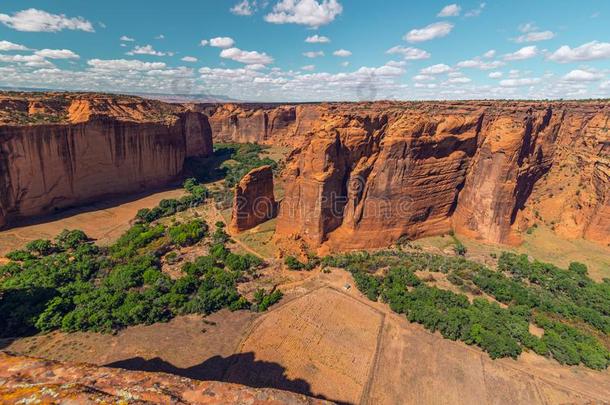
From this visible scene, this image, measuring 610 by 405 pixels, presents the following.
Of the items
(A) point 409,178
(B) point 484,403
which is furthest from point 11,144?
(B) point 484,403

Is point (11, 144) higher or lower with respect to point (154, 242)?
higher

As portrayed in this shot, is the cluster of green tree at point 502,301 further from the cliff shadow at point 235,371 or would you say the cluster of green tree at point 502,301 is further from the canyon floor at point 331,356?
the cliff shadow at point 235,371

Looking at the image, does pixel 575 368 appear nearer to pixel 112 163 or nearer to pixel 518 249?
pixel 518 249

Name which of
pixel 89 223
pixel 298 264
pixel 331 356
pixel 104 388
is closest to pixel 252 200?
pixel 298 264

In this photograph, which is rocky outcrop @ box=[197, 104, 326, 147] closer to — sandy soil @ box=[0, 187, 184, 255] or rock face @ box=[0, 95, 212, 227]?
rock face @ box=[0, 95, 212, 227]

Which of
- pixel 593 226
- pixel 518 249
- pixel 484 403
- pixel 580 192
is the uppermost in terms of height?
pixel 580 192
